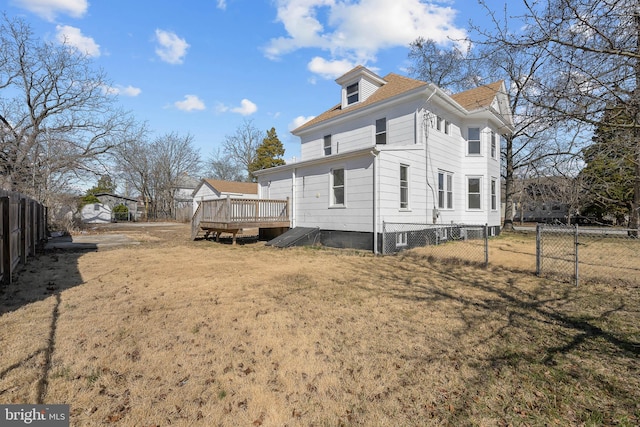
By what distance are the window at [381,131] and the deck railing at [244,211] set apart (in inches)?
200

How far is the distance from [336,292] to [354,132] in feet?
34.9

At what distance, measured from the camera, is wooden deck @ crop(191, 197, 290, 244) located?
39.3 feet

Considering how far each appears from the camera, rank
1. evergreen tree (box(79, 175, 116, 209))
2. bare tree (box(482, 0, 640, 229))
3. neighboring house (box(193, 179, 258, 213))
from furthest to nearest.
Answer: neighboring house (box(193, 179, 258, 213)), evergreen tree (box(79, 175, 116, 209)), bare tree (box(482, 0, 640, 229))

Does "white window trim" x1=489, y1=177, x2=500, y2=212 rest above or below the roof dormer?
below

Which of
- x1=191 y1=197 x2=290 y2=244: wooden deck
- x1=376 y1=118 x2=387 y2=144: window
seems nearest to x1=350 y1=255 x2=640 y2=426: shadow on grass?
x1=191 y1=197 x2=290 y2=244: wooden deck

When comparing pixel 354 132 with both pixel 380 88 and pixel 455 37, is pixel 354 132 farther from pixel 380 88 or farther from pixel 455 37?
pixel 455 37

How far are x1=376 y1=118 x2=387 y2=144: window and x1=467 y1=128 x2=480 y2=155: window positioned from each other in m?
4.92

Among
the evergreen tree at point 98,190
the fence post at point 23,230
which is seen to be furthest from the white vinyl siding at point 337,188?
the evergreen tree at point 98,190

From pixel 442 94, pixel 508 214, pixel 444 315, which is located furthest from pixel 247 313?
pixel 508 214

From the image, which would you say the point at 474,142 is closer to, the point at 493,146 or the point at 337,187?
the point at 493,146

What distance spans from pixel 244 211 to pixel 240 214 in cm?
22

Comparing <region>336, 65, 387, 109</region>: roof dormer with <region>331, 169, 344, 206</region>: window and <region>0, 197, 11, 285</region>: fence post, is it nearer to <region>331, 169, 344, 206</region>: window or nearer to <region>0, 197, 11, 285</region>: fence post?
<region>331, 169, 344, 206</region>: window

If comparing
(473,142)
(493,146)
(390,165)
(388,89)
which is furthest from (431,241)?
(493,146)

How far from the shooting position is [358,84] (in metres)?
15.1
